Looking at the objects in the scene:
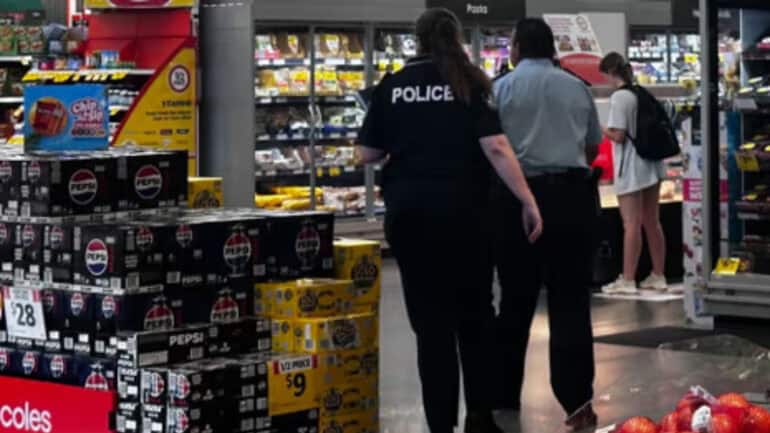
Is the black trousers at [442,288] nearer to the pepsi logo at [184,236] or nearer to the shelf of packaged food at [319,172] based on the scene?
the pepsi logo at [184,236]

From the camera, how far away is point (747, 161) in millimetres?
9766

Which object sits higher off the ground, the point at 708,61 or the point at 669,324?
the point at 708,61

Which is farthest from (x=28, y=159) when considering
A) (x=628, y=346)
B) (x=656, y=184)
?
(x=656, y=184)

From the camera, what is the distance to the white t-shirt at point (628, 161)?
1099 cm

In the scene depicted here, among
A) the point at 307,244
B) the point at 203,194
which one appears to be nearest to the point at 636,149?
the point at 203,194

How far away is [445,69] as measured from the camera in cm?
589

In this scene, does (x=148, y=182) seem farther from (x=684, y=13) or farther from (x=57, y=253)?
(x=684, y=13)

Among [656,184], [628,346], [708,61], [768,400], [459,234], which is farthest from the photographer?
[656,184]

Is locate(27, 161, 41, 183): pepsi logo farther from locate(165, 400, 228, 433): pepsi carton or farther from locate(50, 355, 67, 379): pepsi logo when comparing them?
locate(165, 400, 228, 433): pepsi carton

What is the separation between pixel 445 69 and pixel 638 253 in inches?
224

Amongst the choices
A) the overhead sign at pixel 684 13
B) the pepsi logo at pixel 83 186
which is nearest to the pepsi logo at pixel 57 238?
the pepsi logo at pixel 83 186

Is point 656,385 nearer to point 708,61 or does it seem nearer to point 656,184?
point 708,61

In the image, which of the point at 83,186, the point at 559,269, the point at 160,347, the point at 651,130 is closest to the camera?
the point at 160,347

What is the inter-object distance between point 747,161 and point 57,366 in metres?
5.37
